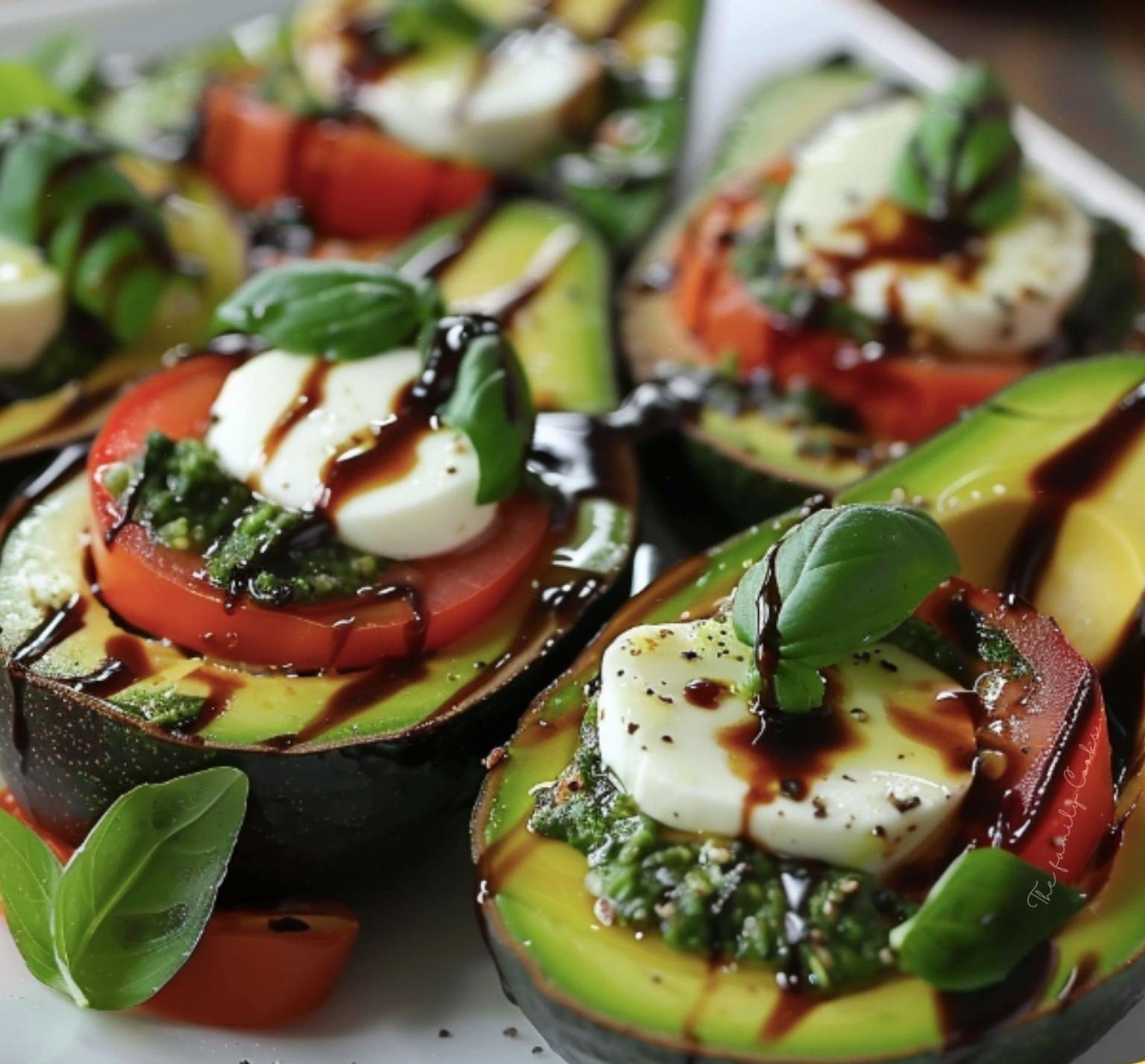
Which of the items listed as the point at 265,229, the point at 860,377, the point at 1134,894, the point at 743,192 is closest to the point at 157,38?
the point at 265,229

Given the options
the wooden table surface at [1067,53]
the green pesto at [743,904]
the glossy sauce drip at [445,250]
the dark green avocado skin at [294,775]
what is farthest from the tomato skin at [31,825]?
the wooden table surface at [1067,53]

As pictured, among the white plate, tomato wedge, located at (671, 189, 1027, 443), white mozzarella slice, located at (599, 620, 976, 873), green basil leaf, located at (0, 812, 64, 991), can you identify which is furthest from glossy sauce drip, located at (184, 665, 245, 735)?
tomato wedge, located at (671, 189, 1027, 443)

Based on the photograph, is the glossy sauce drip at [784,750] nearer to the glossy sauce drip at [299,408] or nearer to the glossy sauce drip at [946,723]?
the glossy sauce drip at [946,723]

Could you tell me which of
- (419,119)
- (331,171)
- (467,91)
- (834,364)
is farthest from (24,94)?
(834,364)

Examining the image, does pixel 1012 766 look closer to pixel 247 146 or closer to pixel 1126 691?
pixel 1126 691

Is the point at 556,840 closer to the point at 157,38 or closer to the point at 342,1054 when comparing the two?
the point at 342,1054
